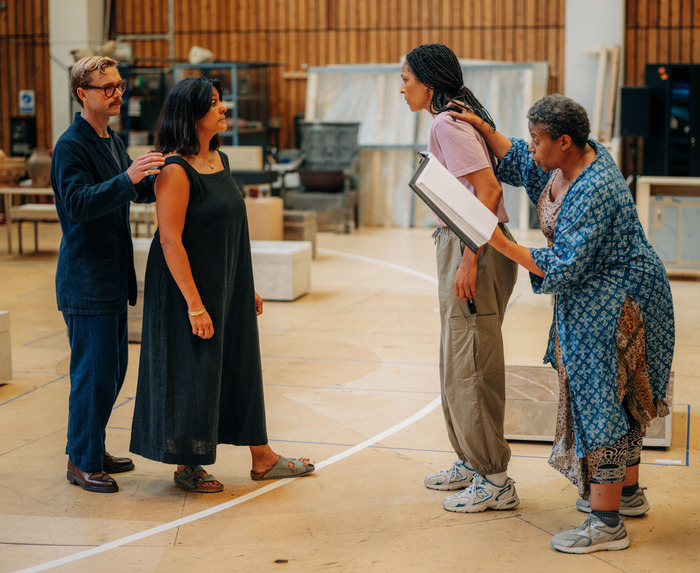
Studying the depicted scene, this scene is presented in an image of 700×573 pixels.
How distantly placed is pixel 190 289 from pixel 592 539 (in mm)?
1605

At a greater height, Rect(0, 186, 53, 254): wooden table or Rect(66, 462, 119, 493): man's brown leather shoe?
Rect(0, 186, 53, 254): wooden table

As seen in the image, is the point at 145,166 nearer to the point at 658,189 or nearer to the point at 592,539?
the point at 592,539

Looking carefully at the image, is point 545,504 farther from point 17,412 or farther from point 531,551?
point 17,412

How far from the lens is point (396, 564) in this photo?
113 inches

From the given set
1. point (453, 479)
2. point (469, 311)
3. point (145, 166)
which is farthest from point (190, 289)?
point (453, 479)

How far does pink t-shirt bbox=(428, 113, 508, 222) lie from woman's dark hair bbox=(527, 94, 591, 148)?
0.26 m

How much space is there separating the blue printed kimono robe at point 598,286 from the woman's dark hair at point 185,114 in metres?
1.30

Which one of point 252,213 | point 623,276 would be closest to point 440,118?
point 623,276

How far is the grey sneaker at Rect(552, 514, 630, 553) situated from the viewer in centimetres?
295

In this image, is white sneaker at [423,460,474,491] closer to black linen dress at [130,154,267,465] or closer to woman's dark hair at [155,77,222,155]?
black linen dress at [130,154,267,465]

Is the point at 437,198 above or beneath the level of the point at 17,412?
above

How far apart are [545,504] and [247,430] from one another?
3.79ft

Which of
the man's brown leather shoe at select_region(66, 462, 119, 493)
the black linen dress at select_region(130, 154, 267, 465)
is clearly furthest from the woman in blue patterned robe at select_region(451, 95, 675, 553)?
the man's brown leather shoe at select_region(66, 462, 119, 493)

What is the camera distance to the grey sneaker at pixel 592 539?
116 inches
